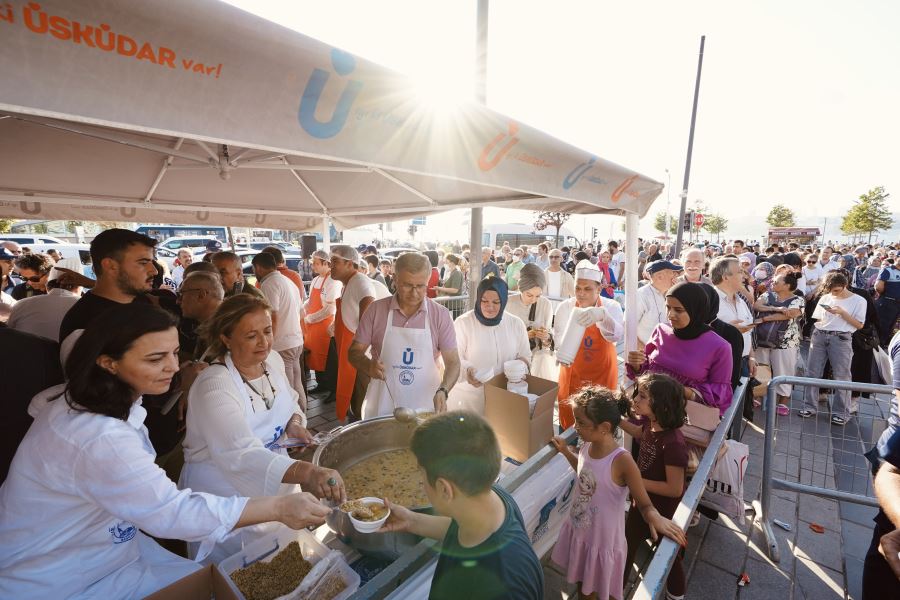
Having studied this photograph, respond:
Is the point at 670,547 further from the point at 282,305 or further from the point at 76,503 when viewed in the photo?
the point at 282,305

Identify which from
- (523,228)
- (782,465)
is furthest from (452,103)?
(523,228)

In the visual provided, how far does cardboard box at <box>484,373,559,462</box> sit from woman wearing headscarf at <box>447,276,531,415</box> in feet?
1.71

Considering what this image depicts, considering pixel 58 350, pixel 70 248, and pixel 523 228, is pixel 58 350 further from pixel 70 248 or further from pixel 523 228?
pixel 523 228

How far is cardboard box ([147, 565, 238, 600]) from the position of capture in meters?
1.38

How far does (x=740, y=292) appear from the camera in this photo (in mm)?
4914

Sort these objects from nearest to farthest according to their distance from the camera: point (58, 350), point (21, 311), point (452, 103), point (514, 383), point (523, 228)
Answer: point (452, 103) < point (58, 350) < point (514, 383) < point (21, 311) < point (523, 228)

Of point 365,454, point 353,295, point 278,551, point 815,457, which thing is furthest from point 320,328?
point 815,457

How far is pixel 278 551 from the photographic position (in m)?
1.69

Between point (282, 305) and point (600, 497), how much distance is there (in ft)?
13.0

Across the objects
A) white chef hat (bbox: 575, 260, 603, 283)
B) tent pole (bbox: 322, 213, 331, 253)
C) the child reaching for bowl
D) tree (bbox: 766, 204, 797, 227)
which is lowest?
the child reaching for bowl

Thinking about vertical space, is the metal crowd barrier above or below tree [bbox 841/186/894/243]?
below

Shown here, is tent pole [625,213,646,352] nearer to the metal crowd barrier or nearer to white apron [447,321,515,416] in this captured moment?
the metal crowd barrier

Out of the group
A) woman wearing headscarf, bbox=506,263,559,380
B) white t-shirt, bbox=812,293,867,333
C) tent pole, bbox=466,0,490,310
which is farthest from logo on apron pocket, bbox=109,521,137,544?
white t-shirt, bbox=812,293,867,333

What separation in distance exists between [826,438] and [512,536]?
5.73 m
